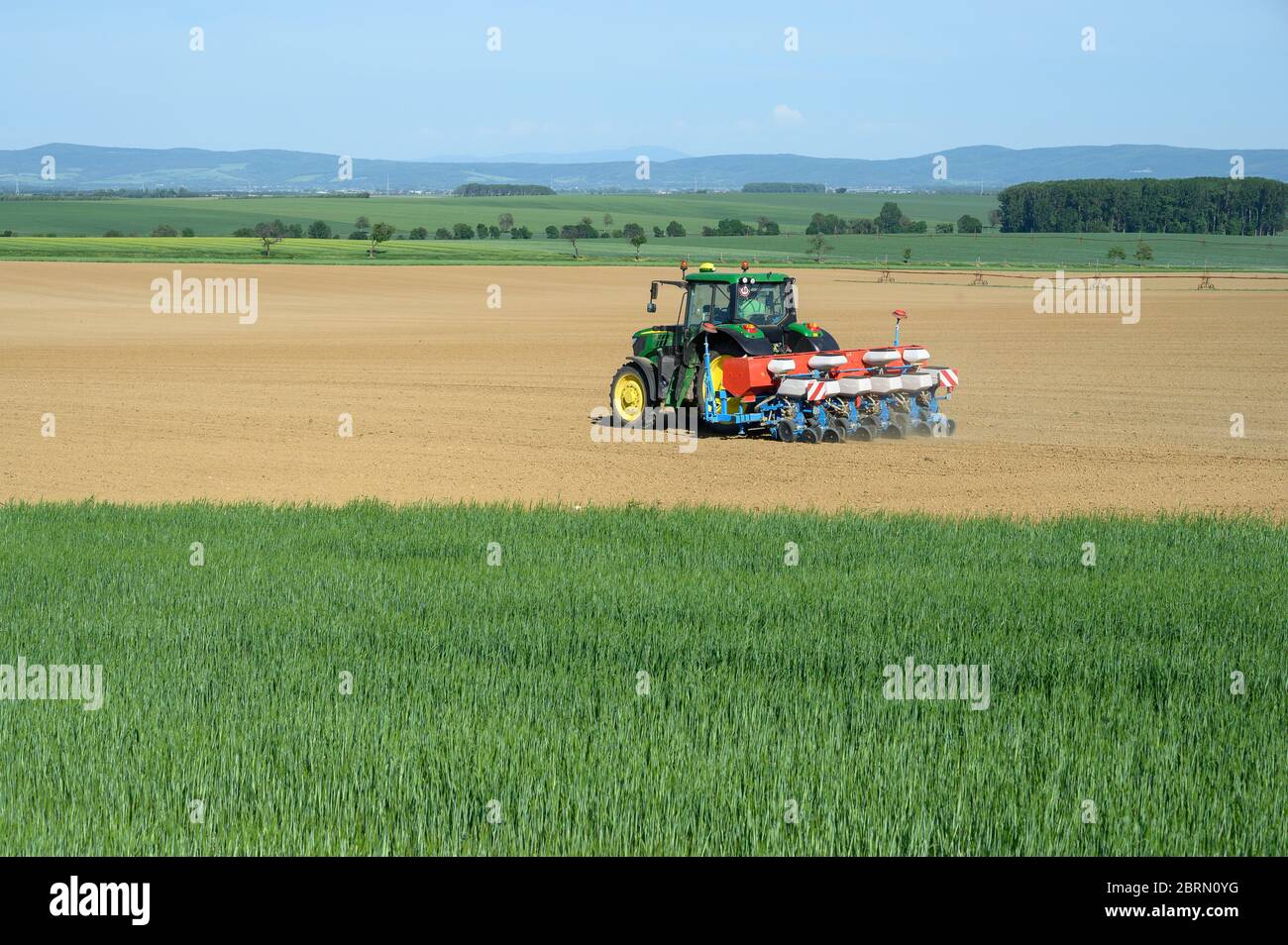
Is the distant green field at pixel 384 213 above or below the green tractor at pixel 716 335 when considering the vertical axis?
above

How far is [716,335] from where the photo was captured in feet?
68.2

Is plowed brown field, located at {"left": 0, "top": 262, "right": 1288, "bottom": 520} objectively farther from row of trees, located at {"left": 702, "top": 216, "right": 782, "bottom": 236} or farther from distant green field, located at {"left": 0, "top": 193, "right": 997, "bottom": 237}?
distant green field, located at {"left": 0, "top": 193, "right": 997, "bottom": 237}

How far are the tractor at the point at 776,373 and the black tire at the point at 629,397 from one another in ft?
0.27

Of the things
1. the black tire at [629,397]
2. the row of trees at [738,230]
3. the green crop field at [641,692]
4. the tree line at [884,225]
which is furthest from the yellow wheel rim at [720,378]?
the tree line at [884,225]

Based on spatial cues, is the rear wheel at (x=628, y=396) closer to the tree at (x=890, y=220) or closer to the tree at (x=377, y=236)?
the tree at (x=377, y=236)

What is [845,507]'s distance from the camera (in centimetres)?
1554

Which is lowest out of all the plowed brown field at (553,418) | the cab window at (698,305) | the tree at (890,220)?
the plowed brown field at (553,418)

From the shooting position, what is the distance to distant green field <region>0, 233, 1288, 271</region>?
286ft

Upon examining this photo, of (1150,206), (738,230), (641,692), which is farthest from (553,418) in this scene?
(1150,206)

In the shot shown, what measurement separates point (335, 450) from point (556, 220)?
13963 cm

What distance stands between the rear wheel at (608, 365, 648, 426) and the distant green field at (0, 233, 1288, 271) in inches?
2514

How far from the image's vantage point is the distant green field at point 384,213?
429 feet

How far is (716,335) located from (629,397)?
2.02 metres

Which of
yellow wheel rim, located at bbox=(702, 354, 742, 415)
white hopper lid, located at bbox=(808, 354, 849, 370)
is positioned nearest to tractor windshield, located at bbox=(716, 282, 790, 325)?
yellow wheel rim, located at bbox=(702, 354, 742, 415)
